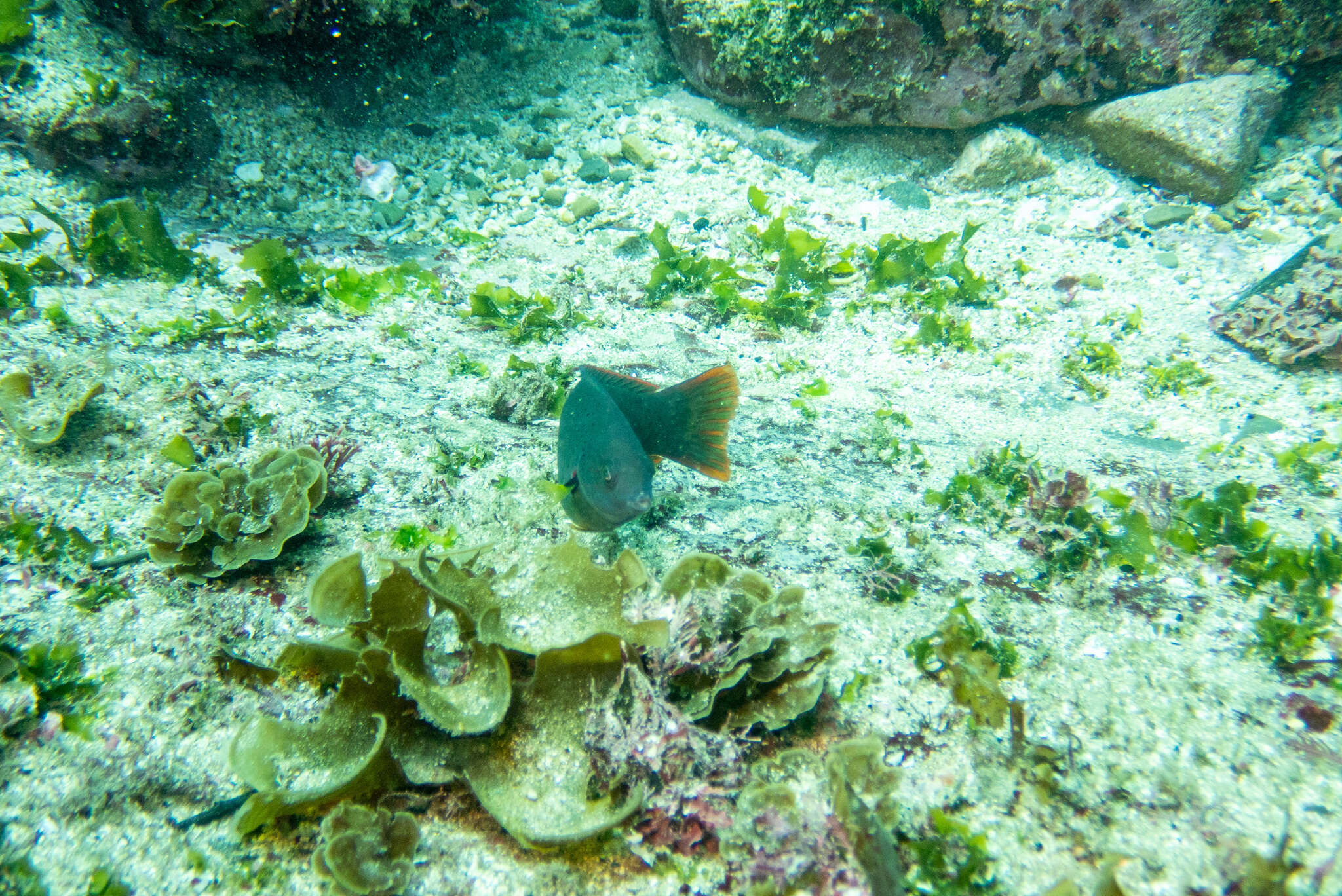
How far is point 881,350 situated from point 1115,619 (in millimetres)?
2807

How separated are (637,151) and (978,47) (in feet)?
12.0

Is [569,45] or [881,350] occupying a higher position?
[569,45]

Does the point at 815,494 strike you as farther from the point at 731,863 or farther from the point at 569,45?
the point at 569,45

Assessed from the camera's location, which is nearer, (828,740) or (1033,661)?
(828,740)

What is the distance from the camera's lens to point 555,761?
185cm

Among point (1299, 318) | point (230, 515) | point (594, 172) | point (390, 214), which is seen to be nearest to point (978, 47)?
point (1299, 318)

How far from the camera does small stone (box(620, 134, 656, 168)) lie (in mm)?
6594

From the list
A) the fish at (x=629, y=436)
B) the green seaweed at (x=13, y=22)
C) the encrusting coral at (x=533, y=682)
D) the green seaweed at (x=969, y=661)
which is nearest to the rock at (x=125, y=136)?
the green seaweed at (x=13, y=22)

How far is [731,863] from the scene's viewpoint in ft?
5.65

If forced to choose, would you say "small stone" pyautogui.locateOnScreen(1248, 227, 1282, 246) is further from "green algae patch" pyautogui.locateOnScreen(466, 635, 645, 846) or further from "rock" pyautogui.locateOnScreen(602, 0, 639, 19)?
"rock" pyautogui.locateOnScreen(602, 0, 639, 19)

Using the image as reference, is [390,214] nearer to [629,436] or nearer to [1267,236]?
[629,436]

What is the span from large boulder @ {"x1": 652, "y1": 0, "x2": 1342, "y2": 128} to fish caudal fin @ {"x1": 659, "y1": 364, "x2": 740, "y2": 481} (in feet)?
18.7

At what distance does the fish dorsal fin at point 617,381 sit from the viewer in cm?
246

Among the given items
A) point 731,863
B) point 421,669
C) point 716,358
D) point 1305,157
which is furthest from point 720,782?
point 1305,157
